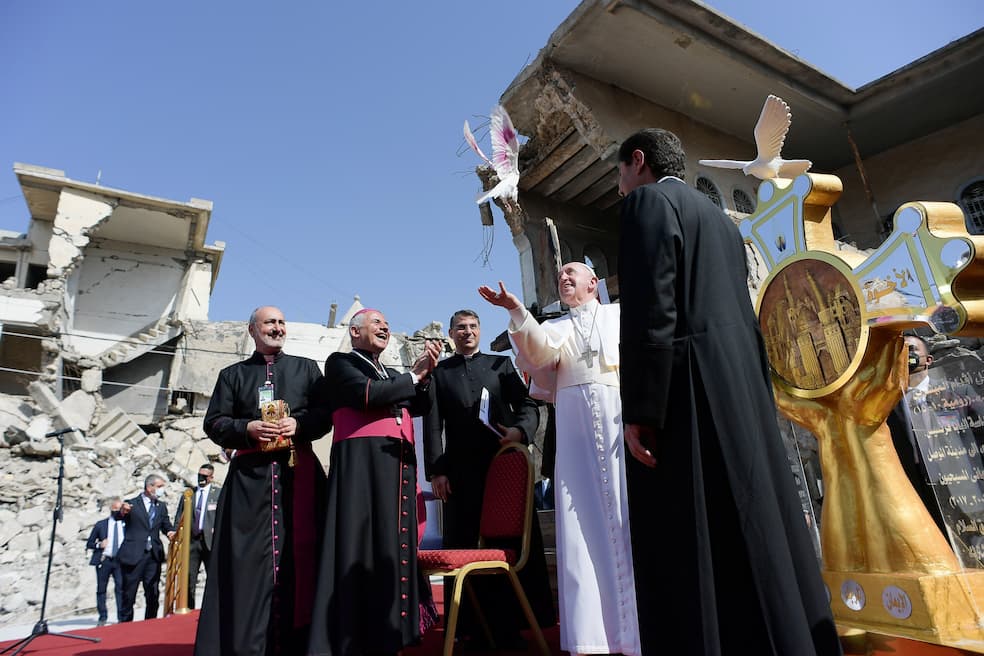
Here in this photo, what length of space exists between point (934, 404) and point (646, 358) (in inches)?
73.7

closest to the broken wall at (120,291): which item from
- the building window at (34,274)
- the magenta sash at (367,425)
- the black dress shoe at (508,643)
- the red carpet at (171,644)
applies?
the building window at (34,274)

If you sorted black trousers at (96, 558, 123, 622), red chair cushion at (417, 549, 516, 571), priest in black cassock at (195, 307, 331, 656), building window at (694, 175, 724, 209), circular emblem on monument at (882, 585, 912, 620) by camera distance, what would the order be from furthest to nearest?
1. building window at (694, 175, 724, 209)
2. black trousers at (96, 558, 123, 622)
3. priest in black cassock at (195, 307, 331, 656)
4. red chair cushion at (417, 549, 516, 571)
5. circular emblem on monument at (882, 585, 912, 620)

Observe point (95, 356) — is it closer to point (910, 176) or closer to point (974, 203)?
point (910, 176)

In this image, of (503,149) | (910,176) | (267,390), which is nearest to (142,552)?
(267,390)

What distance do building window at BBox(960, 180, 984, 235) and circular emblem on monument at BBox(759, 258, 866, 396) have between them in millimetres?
10428

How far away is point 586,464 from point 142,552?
286 inches

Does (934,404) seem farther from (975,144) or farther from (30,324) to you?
(30,324)

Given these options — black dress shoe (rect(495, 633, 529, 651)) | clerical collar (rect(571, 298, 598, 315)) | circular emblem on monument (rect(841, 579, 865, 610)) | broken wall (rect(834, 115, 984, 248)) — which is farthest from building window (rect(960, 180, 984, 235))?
black dress shoe (rect(495, 633, 529, 651))

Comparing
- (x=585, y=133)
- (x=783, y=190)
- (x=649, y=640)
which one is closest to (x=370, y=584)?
(x=649, y=640)

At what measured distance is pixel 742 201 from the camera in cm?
1074

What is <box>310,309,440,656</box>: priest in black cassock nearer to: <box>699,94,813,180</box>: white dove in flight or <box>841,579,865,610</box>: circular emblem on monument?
<box>841,579,865,610</box>: circular emblem on monument

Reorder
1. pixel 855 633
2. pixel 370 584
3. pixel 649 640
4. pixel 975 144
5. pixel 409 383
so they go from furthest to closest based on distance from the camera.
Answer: pixel 975 144 < pixel 409 383 < pixel 370 584 < pixel 855 633 < pixel 649 640

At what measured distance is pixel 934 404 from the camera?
2.69 m

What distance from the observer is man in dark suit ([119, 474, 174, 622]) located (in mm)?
7453
